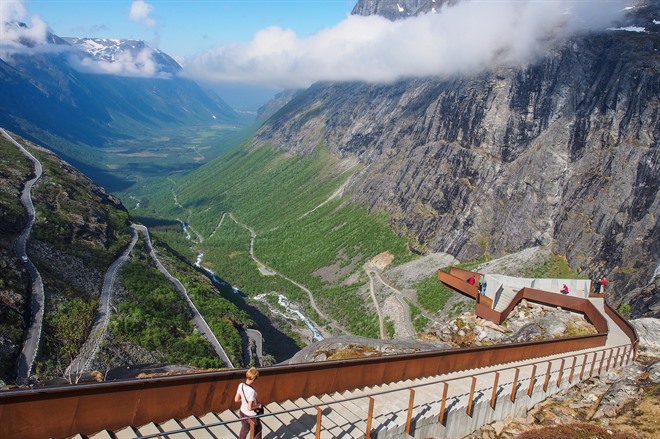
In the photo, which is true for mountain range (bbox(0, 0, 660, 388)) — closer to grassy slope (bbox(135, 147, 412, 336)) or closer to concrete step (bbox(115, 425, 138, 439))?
grassy slope (bbox(135, 147, 412, 336))

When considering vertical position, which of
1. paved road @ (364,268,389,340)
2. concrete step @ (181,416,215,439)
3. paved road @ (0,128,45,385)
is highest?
concrete step @ (181,416,215,439)

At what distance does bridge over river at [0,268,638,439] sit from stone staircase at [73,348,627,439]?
1.3 inches

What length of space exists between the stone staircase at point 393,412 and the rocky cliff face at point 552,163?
47.5 m

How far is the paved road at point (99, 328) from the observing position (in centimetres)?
3628

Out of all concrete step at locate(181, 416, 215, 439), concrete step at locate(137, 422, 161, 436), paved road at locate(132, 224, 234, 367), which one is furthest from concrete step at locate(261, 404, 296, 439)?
paved road at locate(132, 224, 234, 367)

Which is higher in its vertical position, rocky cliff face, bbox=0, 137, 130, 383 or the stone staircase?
the stone staircase

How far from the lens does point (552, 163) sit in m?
84.3

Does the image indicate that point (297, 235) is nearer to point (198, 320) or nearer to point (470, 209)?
point (470, 209)

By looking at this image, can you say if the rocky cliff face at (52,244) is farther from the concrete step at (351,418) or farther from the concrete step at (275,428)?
the concrete step at (351,418)

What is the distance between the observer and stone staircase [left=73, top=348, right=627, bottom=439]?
12172 mm

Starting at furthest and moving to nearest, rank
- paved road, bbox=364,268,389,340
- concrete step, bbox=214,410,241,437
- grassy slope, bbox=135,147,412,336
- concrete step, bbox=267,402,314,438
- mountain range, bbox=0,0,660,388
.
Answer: grassy slope, bbox=135,147,412,336
paved road, bbox=364,268,389,340
mountain range, bbox=0,0,660,388
concrete step, bbox=267,402,314,438
concrete step, bbox=214,410,241,437

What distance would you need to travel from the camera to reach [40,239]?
2165 inches

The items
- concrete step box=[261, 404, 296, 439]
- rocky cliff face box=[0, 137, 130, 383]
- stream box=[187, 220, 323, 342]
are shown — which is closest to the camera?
concrete step box=[261, 404, 296, 439]

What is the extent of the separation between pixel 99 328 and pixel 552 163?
7536 cm
